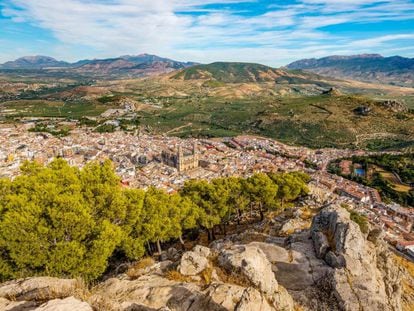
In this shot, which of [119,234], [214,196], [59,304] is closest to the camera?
[59,304]

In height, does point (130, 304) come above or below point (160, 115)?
above

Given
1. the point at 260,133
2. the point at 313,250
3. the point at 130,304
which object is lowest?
the point at 260,133

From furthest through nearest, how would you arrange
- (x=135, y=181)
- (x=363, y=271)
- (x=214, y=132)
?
1. (x=214, y=132)
2. (x=135, y=181)
3. (x=363, y=271)

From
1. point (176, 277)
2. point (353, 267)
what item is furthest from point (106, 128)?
point (353, 267)

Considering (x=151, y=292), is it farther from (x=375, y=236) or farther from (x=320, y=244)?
(x=375, y=236)

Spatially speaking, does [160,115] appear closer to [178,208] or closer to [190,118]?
[190,118]

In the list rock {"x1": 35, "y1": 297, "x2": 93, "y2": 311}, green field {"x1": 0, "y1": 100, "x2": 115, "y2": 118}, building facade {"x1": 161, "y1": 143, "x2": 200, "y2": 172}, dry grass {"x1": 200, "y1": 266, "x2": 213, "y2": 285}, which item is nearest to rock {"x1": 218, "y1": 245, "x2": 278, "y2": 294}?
dry grass {"x1": 200, "y1": 266, "x2": 213, "y2": 285}

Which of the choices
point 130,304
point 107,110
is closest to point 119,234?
point 130,304
